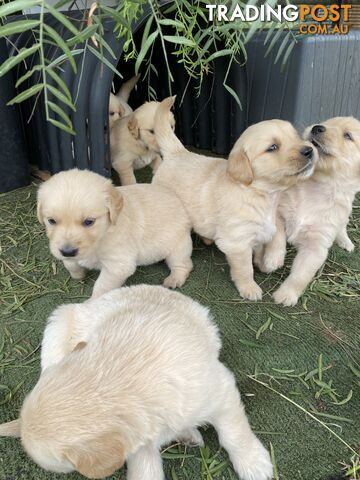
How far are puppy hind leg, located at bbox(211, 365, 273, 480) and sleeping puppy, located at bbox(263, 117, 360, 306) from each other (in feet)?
3.77

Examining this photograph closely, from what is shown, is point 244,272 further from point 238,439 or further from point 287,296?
point 238,439

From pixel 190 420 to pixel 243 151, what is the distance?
1775 mm

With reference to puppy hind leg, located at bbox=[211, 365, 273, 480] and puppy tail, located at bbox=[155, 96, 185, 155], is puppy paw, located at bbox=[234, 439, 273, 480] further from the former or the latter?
puppy tail, located at bbox=[155, 96, 185, 155]

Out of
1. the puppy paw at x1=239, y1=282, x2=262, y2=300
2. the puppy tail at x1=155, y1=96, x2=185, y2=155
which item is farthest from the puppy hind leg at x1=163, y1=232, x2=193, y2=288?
the puppy tail at x1=155, y1=96, x2=185, y2=155

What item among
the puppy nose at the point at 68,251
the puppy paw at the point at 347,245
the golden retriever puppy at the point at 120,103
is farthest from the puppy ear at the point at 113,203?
the golden retriever puppy at the point at 120,103

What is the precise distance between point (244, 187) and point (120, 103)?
Result: 2.50 metres

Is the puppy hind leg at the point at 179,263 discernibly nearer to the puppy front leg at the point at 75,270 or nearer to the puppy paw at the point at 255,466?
the puppy front leg at the point at 75,270

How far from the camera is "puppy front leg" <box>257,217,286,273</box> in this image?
9.92ft

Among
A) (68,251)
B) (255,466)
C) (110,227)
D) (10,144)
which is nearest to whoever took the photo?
(255,466)

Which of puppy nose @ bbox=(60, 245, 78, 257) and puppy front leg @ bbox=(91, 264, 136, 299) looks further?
puppy front leg @ bbox=(91, 264, 136, 299)

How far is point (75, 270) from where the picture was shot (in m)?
2.96

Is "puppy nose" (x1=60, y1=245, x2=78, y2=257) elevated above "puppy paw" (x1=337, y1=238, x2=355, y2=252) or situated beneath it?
elevated above

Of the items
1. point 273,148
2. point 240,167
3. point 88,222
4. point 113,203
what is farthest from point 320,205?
point 88,222

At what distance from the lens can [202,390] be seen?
157cm
